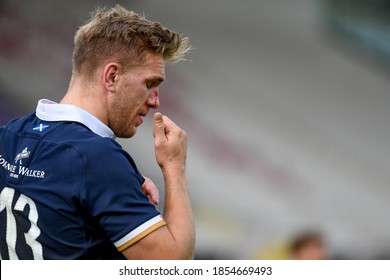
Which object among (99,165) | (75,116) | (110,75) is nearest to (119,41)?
(110,75)

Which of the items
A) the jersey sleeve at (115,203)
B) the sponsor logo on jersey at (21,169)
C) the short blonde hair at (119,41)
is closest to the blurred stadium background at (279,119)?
the short blonde hair at (119,41)

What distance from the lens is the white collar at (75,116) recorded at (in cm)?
222

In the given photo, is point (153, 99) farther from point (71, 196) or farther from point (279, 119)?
point (279, 119)

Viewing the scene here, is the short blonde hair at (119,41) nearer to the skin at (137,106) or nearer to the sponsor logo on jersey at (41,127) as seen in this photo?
the skin at (137,106)

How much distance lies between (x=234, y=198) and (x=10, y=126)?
389cm

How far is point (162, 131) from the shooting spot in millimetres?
2271

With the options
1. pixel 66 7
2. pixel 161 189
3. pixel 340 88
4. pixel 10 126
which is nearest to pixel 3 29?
pixel 66 7

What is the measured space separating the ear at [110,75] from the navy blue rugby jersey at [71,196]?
0.34 feet

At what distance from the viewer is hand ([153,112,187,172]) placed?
7.31ft

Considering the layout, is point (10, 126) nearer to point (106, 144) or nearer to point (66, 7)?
point (106, 144)

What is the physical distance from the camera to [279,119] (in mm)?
6230

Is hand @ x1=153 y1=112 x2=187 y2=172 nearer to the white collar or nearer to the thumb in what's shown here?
the thumb

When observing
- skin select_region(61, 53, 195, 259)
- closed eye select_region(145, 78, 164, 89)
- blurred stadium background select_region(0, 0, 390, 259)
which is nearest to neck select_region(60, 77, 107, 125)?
skin select_region(61, 53, 195, 259)
